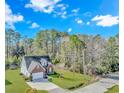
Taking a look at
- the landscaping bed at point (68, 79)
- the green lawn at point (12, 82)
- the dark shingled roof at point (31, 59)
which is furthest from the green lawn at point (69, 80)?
→ the green lawn at point (12, 82)

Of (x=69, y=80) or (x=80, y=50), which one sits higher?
(x=80, y=50)

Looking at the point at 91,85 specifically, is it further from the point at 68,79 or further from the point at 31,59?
the point at 31,59

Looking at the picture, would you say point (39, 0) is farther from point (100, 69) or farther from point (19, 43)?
point (100, 69)

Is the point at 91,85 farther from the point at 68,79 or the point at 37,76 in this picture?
the point at 37,76

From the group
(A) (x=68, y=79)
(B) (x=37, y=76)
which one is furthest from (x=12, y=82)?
(A) (x=68, y=79)
